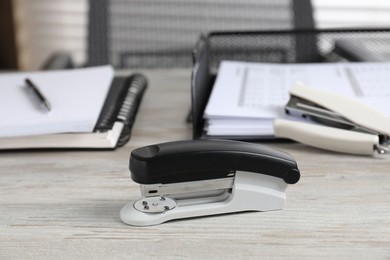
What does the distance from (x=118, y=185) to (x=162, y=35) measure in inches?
30.3

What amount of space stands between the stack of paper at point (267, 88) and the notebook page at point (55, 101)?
16 cm

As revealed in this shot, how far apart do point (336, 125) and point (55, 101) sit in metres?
0.37

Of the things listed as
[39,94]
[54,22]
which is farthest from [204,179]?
[54,22]

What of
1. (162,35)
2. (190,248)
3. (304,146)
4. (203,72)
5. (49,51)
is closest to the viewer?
(190,248)

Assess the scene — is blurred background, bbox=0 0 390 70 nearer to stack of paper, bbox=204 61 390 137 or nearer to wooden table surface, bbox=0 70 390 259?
stack of paper, bbox=204 61 390 137

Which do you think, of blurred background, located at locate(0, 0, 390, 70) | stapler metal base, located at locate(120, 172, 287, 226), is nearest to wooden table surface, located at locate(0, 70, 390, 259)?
stapler metal base, located at locate(120, 172, 287, 226)

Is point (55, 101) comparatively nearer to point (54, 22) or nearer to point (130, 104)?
point (130, 104)

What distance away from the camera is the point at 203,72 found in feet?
2.88

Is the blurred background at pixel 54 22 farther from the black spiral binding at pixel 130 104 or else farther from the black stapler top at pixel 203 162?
the black stapler top at pixel 203 162

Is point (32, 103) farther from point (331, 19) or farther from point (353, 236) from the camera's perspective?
point (331, 19)

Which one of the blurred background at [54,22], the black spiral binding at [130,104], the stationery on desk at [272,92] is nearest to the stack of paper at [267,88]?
the stationery on desk at [272,92]

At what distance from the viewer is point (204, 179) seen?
59 cm

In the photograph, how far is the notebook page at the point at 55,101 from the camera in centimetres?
76

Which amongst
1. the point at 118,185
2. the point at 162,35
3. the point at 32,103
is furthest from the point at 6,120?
the point at 162,35
